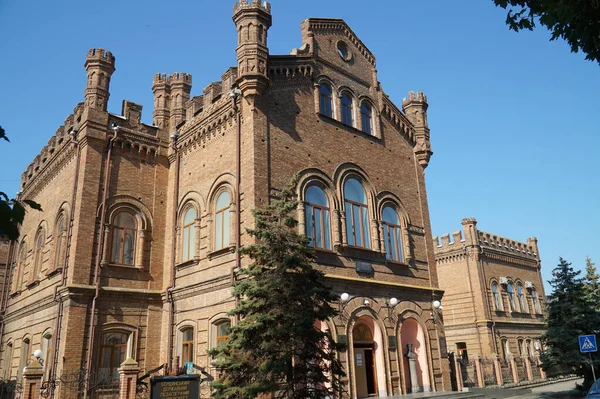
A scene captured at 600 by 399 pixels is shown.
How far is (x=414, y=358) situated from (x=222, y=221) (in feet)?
30.7

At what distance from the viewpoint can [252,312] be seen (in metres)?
13.5

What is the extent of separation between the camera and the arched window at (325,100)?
71.3ft

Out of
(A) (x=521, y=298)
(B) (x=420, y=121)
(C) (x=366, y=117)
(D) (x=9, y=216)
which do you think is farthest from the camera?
(A) (x=521, y=298)

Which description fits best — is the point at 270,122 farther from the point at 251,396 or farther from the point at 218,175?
the point at 251,396

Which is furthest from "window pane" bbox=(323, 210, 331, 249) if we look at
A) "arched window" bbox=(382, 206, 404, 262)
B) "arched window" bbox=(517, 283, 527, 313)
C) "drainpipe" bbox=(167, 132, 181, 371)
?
"arched window" bbox=(517, 283, 527, 313)

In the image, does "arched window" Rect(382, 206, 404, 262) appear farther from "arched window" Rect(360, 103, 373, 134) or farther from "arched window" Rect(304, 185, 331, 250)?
"arched window" Rect(360, 103, 373, 134)

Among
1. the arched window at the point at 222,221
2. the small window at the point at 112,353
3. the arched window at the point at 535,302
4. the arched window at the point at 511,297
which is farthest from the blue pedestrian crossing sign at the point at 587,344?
the arched window at the point at 535,302

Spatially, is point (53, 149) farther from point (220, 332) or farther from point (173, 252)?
point (220, 332)

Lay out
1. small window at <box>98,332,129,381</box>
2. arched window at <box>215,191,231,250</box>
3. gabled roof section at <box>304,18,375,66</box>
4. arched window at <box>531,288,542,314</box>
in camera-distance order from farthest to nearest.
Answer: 1. arched window at <box>531,288,542,314</box>
2. gabled roof section at <box>304,18,375,66</box>
3. small window at <box>98,332,129,381</box>
4. arched window at <box>215,191,231,250</box>

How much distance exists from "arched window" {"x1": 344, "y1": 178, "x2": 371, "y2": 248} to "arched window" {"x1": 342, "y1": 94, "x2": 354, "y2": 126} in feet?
9.39

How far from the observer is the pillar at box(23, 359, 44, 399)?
15242 millimetres

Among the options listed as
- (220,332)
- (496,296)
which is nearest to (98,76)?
(220,332)

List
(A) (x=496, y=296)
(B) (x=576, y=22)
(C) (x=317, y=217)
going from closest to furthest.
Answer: (B) (x=576, y=22) < (C) (x=317, y=217) < (A) (x=496, y=296)

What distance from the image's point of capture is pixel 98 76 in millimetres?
22375
